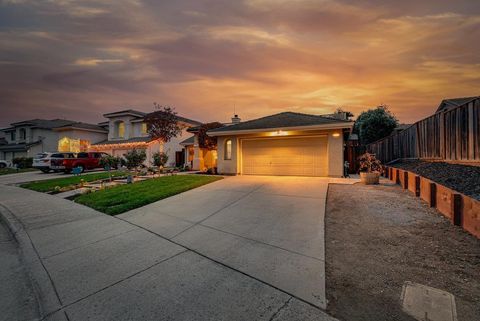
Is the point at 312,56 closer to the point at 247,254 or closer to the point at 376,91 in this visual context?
the point at 376,91

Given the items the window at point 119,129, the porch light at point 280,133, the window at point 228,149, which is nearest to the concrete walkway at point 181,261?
the porch light at point 280,133

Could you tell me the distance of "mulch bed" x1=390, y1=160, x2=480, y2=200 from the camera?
189 inches

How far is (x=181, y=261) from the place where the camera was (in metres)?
3.36

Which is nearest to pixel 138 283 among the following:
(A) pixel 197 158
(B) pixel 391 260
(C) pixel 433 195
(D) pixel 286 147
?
(B) pixel 391 260

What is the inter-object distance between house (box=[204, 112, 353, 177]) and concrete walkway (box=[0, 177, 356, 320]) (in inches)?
236

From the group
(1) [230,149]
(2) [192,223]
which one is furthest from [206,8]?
(2) [192,223]

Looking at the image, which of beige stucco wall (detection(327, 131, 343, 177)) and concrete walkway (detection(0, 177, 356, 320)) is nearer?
concrete walkway (detection(0, 177, 356, 320))

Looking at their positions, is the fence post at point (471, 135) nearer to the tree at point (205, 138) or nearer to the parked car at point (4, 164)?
the tree at point (205, 138)

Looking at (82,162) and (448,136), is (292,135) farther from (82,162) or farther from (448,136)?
(82,162)

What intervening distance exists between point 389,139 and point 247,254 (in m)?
14.0

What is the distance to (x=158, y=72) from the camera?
46.3ft

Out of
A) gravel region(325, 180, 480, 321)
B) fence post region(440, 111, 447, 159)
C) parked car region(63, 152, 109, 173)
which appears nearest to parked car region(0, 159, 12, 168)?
parked car region(63, 152, 109, 173)

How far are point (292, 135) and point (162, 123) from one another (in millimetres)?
16251

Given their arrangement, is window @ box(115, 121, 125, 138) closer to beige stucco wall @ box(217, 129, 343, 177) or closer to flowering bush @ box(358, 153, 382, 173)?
beige stucco wall @ box(217, 129, 343, 177)
